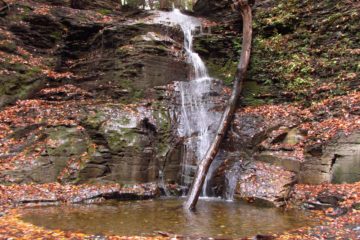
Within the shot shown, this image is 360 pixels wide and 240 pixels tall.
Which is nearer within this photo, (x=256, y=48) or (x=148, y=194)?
(x=148, y=194)

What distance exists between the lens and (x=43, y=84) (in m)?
15.1

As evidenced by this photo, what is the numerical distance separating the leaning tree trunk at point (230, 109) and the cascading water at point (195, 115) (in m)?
0.71

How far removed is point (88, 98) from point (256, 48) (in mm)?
8336

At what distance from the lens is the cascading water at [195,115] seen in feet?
41.4

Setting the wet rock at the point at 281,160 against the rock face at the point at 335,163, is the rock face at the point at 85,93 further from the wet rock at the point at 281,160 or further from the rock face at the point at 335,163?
the rock face at the point at 335,163

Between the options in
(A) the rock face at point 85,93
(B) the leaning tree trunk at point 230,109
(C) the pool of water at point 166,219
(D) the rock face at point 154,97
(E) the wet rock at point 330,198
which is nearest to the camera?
(C) the pool of water at point 166,219

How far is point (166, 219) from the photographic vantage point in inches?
330

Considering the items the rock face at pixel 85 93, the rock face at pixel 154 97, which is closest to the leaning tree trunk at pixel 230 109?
the rock face at pixel 154 97

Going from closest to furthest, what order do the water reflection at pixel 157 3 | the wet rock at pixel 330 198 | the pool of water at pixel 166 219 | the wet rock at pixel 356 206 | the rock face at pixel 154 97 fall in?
1. the pool of water at pixel 166 219
2. the wet rock at pixel 356 206
3. the wet rock at pixel 330 198
4. the rock face at pixel 154 97
5. the water reflection at pixel 157 3

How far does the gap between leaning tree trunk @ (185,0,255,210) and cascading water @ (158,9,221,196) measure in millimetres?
710

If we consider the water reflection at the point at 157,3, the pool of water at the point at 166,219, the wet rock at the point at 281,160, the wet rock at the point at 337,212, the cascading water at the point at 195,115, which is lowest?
the pool of water at the point at 166,219

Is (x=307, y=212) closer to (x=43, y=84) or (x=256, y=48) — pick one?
A: (x=256, y=48)

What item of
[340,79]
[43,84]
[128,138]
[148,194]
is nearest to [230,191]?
[148,194]

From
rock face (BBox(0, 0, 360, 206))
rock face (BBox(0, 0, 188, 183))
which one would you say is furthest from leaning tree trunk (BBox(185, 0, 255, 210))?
rock face (BBox(0, 0, 188, 183))
